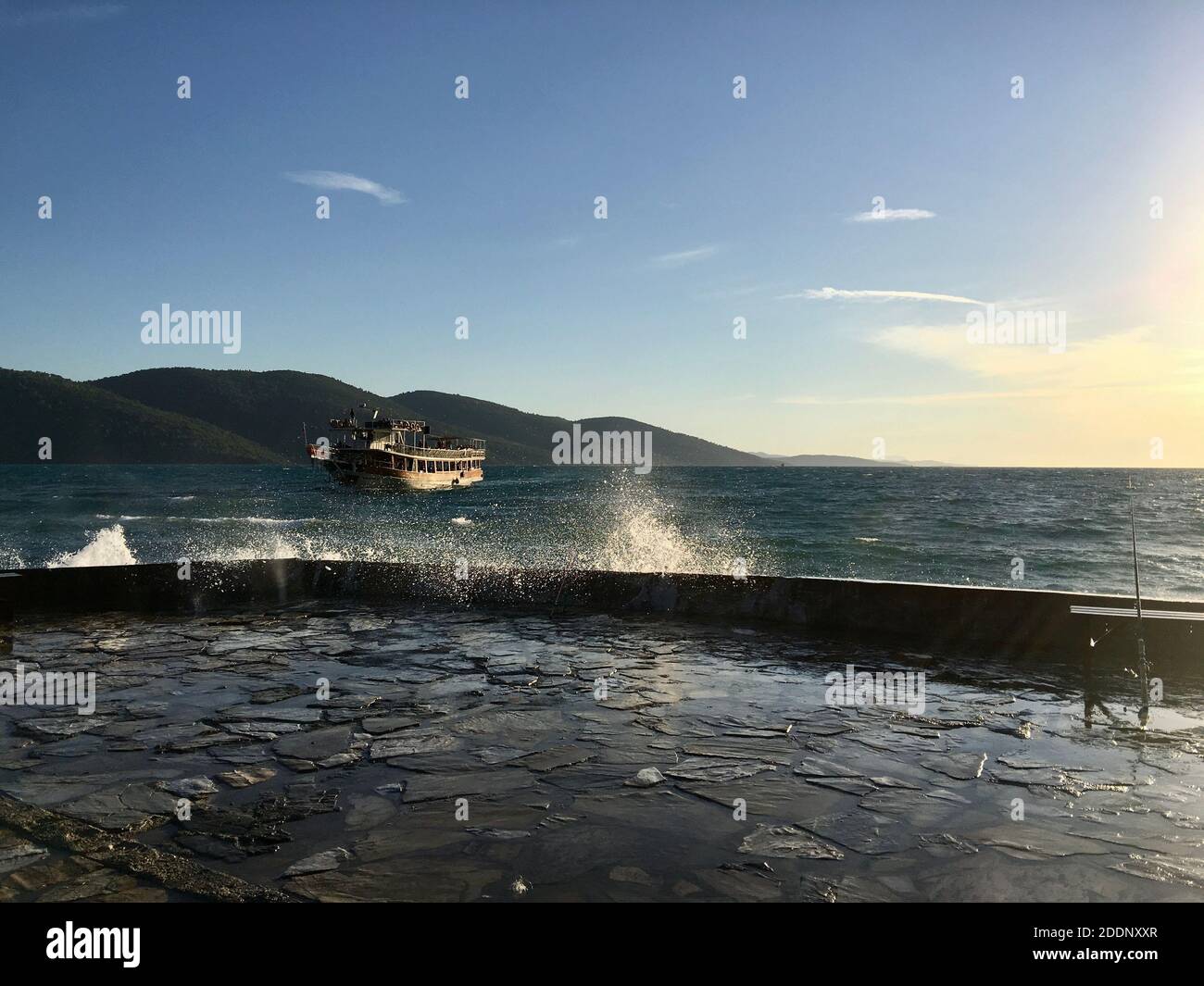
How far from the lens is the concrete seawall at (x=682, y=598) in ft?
24.9

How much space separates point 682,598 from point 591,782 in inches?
215

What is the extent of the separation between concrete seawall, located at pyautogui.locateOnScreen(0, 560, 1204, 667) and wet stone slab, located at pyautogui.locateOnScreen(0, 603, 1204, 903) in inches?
24.5

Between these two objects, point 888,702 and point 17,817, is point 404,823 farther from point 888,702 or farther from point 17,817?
point 888,702

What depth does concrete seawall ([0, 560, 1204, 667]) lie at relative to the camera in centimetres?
760

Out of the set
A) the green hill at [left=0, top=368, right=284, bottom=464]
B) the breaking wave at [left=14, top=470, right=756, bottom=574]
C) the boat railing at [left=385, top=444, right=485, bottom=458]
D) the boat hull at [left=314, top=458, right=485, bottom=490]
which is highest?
the green hill at [left=0, top=368, right=284, bottom=464]

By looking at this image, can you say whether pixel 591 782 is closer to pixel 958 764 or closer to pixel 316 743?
pixel 316 743

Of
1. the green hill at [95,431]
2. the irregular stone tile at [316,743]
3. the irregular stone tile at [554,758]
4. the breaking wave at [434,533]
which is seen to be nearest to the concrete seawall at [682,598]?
the breaking wave at [434,533]

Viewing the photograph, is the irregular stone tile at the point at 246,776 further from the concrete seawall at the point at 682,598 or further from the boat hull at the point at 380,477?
the boat hull at the point at 380,477

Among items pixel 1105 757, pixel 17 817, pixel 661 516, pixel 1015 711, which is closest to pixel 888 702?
pixel 1015 711

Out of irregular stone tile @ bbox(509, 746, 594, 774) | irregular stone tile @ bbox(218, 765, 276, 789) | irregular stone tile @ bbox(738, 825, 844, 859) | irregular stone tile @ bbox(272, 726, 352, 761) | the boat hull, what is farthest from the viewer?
the boat hull

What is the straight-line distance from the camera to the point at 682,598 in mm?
9859

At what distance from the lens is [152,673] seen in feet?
22.7

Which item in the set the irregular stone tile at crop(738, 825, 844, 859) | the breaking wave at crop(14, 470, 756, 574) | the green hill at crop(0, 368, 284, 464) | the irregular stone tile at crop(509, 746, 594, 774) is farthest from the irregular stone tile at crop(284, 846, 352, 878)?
the green hill at crop(0, 368, 284, 464)

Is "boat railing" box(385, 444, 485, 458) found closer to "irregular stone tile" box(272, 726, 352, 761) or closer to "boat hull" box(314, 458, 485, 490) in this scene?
"boat hull" box(314, 458, 485, 490)
